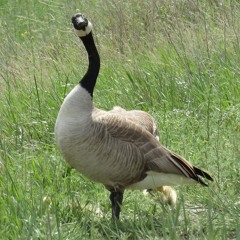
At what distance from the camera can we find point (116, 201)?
589 centimetres

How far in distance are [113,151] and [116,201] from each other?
34cm

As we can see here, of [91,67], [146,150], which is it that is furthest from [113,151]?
[91,67]

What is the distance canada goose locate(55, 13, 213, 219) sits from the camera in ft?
18.8

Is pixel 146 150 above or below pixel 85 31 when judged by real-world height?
below

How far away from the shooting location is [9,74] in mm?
9578

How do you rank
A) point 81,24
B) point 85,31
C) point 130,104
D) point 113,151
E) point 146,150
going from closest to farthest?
point 113,151 < point 146,150 < point 81,24 < point 85,31 < point 130,104

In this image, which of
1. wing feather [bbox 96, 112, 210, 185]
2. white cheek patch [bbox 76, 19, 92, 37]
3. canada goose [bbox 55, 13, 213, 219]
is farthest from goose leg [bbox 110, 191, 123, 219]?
white cheek patch [bbox 76, 19, 92, 37]

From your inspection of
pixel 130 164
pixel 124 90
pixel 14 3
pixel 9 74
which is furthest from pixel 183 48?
pixel 14 3

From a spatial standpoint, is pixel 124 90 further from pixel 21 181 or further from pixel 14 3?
pixel 14 3

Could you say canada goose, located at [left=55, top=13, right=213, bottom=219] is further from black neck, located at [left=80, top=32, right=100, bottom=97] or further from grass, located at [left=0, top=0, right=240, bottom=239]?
grass, located at [left=0, top=0, right=240, bottom=239]

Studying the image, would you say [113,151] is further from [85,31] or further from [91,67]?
[85,31]

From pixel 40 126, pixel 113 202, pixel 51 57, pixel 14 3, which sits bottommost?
pixel 14 3

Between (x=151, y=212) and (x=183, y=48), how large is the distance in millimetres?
3371

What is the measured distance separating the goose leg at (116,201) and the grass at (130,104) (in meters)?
0.08
